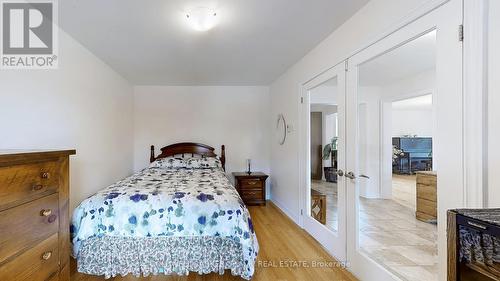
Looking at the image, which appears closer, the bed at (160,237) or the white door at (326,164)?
the bed at (160,237)

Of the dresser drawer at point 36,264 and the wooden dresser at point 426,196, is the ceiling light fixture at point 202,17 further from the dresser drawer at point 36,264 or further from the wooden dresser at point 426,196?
the wooden dresser at point 426,196

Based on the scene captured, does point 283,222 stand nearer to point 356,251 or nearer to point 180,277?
point 356,251

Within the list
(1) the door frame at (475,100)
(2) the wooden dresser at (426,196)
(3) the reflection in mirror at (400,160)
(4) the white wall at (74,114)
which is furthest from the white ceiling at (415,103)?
(4) the white wall at (74,114)

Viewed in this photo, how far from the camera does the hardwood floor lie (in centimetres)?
231

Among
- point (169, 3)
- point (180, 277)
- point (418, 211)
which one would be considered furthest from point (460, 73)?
point (180, 277)

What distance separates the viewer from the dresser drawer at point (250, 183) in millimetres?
4789

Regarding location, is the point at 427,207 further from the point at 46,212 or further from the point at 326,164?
the point at 46,212

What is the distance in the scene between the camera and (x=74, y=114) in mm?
2854

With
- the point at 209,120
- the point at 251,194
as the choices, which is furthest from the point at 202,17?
the point at 251,194

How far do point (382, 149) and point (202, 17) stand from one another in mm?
1908

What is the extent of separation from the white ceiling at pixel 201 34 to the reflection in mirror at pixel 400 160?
2.37ft

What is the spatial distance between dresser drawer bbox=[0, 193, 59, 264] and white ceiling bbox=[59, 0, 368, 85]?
1649 mm

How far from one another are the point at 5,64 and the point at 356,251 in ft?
10.9

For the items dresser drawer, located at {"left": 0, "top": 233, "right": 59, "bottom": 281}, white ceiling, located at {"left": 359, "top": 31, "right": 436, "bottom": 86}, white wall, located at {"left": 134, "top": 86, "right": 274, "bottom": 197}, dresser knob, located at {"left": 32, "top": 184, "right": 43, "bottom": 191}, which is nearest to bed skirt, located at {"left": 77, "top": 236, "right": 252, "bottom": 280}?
dresser drawer, located at {"left": 0, "top": 233, "right": 59, "bottom": 281}
